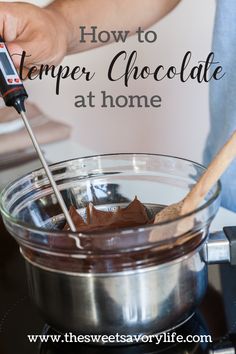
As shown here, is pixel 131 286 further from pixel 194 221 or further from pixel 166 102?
pixel 166 102

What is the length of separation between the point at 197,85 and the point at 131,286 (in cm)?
91

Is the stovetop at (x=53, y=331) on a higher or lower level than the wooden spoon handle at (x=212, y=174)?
lower

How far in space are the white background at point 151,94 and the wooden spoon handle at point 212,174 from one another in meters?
0.81

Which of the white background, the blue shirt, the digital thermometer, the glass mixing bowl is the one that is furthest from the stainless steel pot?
the white background

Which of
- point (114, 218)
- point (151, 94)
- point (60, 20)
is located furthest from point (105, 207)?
point (151, 94)

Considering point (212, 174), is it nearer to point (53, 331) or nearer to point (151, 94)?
point (53, 331)

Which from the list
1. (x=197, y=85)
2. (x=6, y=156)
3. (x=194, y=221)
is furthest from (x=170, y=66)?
(x=194, y=221)

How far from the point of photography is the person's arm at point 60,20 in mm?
803

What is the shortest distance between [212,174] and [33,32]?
472 millimetres

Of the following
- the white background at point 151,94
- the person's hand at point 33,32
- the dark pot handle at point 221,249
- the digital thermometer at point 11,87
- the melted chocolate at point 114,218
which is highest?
the digital thermometer at point 11,87

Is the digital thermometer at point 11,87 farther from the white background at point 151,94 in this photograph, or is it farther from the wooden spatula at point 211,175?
the white background at point 151,94

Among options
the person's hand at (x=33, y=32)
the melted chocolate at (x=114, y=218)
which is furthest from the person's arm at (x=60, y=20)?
the melted chocolate at (x=114, y=218)

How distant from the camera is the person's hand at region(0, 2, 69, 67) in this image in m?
0.79

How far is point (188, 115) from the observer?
51.8 inches
